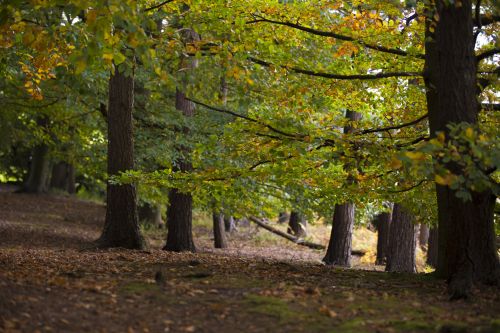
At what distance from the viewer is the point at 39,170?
93.5 ft

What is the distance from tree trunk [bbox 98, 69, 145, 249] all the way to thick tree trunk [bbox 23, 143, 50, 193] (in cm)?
1518

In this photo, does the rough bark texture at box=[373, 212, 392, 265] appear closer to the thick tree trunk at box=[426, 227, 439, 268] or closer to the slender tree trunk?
the thick tree trunk at box=[426, 227, 439, 268]

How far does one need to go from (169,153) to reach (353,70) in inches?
208

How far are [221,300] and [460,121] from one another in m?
3.61

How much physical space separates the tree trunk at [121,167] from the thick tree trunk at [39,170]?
1518 centimetres

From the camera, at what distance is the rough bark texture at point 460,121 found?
25.0ft

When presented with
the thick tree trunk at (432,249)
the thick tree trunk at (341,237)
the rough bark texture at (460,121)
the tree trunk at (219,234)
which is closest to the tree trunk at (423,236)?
the thick tree trunk at (432,249)

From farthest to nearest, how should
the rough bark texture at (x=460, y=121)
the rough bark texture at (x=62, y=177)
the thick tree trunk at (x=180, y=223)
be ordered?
1. the rough bark texture at (x=62, y=177)
2. the thick tree trunk at (x=180, y=223)
3. the rough bark texture at (x=460, y=121)

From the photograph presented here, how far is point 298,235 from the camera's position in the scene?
94.6 feet

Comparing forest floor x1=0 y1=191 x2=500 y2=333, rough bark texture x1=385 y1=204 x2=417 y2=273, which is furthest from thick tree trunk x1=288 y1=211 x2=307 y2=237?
forest floor x1=0 y1=191 x2=500 y2=333

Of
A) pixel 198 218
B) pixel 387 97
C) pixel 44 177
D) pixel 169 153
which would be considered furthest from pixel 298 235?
pixel 387 97

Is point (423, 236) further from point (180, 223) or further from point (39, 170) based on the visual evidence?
point (39, 170)

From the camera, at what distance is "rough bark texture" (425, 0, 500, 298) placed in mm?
7629

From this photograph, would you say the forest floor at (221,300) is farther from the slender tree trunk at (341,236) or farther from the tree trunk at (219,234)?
the tree trunk at (219,234)
